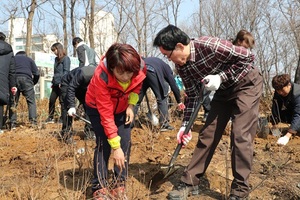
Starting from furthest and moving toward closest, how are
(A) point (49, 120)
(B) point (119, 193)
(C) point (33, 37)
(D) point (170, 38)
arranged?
(C) point (33, 37), (A) point (49, 120), (D) point (170, 38), (B) point (119, 193)

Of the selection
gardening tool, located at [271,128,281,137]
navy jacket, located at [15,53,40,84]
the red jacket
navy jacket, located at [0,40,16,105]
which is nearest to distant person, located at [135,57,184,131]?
gardening tool, located at [271,128,281,137]

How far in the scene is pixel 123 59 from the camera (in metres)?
2.33

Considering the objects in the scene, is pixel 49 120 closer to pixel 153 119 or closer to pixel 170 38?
pixel 153 119

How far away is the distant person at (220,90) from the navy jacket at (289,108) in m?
1.59

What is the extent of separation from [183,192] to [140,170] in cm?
53

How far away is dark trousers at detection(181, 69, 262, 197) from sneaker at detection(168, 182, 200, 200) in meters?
0.04

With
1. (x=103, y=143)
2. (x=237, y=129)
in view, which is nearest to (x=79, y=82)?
(x=103, y=143)

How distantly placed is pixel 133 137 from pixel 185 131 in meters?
2.33

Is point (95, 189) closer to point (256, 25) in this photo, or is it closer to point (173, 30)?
point (173, 30)

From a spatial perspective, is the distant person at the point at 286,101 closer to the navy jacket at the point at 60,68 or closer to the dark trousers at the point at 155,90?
the dark trousers at the point at 155,90

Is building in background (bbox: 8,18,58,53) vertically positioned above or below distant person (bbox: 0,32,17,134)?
above

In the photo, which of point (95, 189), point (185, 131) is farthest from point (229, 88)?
point (95, 189)

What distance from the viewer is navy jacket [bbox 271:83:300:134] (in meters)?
4.37

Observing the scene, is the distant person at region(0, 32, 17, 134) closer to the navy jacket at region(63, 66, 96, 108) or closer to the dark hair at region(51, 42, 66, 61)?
the dark hair at region(51, 42, 66, 61)
